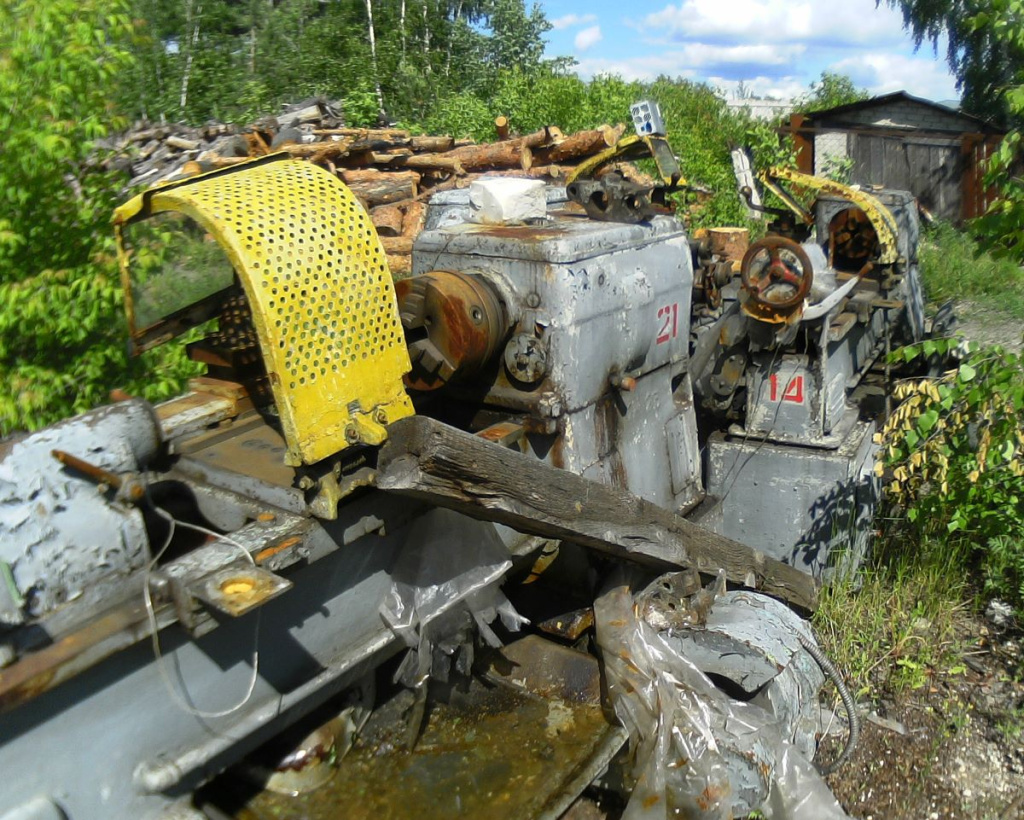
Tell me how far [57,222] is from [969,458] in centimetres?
386

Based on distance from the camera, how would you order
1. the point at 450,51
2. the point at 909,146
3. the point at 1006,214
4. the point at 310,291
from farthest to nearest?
the point at 450,51, the point at 909,146, the point at 1006,214, the point at 310,291

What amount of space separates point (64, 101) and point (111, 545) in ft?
7.38

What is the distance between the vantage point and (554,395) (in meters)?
2.93

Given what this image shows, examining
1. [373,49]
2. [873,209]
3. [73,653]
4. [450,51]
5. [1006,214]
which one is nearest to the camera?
[73,653]

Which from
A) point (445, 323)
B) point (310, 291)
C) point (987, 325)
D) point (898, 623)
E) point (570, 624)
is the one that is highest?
point (310, 291)

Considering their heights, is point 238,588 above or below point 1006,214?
below

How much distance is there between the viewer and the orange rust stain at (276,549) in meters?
1.96

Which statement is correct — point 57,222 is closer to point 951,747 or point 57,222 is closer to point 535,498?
point 535,498

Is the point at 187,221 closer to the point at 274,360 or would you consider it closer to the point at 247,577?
the point at 274,360

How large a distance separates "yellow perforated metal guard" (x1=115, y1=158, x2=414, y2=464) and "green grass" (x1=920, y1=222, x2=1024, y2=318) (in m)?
8.03

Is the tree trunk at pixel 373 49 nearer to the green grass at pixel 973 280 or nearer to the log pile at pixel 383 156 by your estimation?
the log pile at pixel 383 156

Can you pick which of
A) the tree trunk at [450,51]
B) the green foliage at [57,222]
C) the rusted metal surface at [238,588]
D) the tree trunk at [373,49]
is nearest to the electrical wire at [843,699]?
the rusted metal surface at [238,588]

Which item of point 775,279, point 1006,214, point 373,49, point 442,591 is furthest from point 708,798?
point 373,49

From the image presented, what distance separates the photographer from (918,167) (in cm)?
1424
